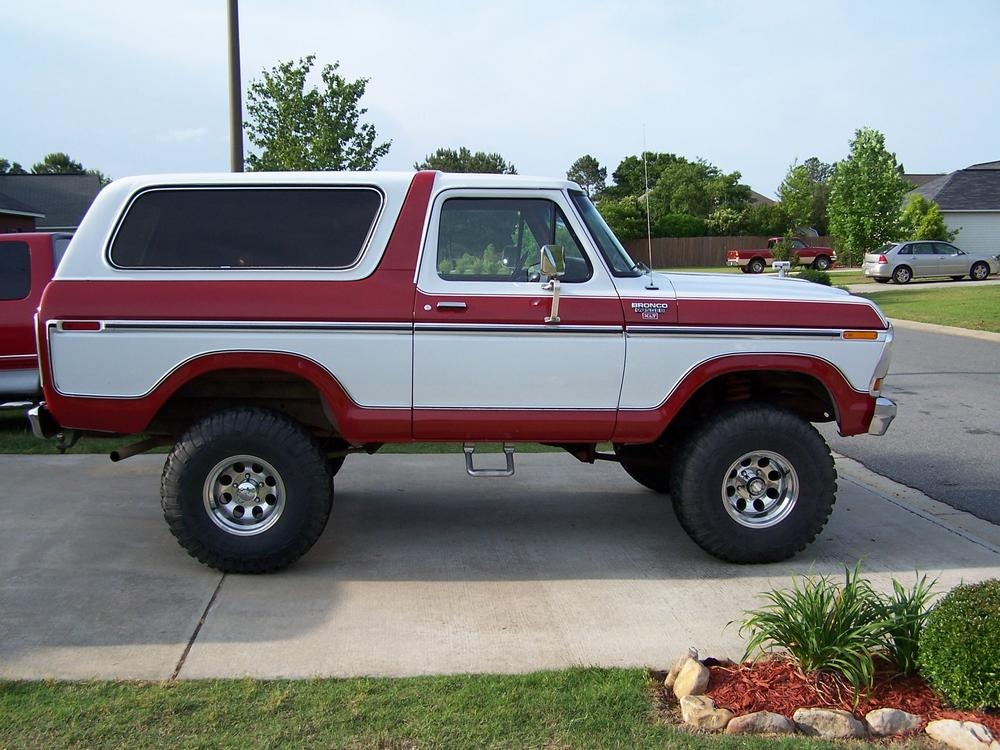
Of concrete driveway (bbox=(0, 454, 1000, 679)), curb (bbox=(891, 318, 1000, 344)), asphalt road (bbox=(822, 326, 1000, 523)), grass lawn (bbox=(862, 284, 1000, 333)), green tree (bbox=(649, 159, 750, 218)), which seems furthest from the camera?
green tree (bbox=(649, 159, 750, 218))

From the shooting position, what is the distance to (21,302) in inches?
353

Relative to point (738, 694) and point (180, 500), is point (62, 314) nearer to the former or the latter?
point (180, 500)

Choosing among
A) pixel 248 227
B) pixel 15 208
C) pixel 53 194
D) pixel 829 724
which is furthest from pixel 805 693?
pixel 53 194

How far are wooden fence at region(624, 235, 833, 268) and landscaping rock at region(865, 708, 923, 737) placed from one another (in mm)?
52838

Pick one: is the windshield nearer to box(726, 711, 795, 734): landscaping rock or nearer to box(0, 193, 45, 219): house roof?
box(726, 711, 795, 734): landscaping rock

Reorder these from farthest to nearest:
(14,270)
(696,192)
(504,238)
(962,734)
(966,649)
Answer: (696,192)
(14,270)
(504,238)
(966,649)
(962,734)

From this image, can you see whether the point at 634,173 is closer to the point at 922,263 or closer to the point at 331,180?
the point at 922,263

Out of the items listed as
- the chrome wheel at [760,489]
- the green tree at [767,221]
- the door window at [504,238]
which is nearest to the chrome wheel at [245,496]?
the door window at [504,238]

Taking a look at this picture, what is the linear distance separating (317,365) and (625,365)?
5.78ft

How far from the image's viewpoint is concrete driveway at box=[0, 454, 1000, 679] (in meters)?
4.54

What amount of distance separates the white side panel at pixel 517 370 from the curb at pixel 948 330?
553 inches

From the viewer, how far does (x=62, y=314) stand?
211 inches

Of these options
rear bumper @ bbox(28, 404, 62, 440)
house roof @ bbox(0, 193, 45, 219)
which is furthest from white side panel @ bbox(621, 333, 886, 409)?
house roof @ bbox(0, 193, 45, 219)

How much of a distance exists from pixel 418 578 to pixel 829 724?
8.30ft
